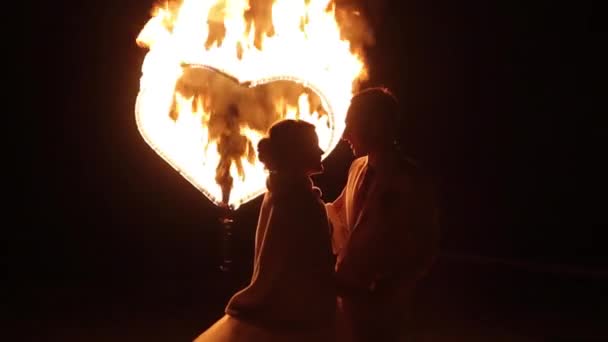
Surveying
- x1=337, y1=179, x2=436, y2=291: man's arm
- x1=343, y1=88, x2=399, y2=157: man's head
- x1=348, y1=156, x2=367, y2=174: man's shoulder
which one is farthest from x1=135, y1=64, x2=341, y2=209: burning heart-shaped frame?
x1=337, y1=179, x2=436, y2=291: man's arm

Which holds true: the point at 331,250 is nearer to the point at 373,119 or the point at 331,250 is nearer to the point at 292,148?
the point at 292,148

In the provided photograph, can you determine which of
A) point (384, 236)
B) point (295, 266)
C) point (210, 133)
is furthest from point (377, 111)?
point (210, 133)

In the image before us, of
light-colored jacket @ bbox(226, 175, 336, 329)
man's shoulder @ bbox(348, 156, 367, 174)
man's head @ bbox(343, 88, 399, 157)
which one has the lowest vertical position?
light-colored jacket @ bbox(226, 175, 336, 329)

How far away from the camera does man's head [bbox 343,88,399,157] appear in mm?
4234

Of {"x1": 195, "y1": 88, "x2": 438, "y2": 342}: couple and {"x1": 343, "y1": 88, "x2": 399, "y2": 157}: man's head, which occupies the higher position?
{"x1": 343, "y1": 88, "x2": 399, "y2": 157}: man's head

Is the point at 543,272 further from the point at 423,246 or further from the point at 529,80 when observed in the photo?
the point at 423,246

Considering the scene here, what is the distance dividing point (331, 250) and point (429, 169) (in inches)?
416

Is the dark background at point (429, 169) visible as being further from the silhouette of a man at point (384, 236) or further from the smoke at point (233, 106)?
the silhouette of a man at point (384, 236)

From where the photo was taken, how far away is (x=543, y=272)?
13812 millimetres

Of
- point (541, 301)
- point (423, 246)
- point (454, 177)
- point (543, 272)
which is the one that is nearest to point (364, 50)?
point (423, 246)

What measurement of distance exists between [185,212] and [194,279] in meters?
2.94

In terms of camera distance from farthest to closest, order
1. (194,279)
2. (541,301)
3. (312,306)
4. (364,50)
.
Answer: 1. (194,279)
2. (541,301)
3. (364,50)
4. (312,306)

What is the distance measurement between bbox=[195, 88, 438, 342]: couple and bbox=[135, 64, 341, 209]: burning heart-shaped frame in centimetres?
50

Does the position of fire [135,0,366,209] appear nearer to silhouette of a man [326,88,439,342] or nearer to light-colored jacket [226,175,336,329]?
silhouette of a man [326,88,439,342]
